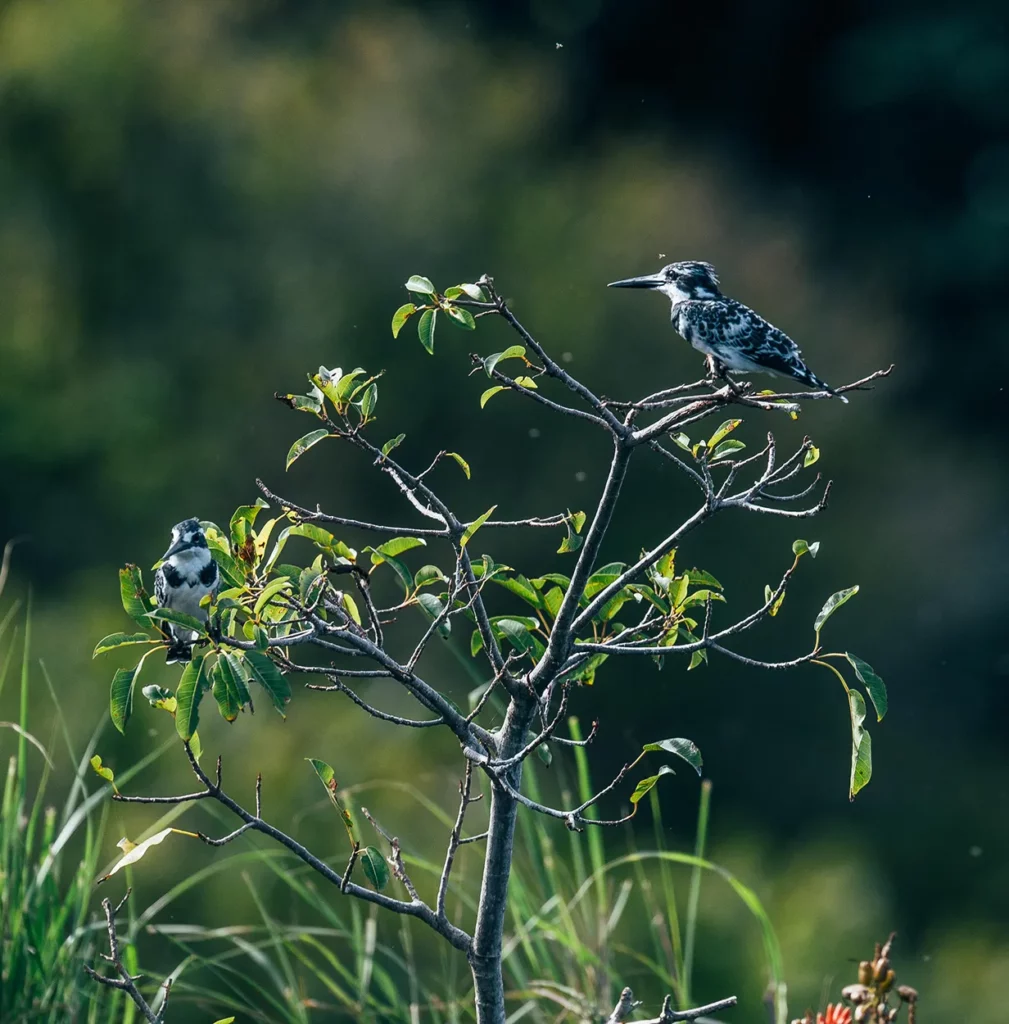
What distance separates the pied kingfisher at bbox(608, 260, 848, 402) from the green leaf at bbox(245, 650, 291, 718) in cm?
107

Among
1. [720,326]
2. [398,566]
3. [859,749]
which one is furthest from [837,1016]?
[720,326]

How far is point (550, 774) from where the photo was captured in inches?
191

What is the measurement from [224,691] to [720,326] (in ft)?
3.91

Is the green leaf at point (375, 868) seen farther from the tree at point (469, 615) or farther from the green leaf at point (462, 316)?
the green leaf at point (462, 316)

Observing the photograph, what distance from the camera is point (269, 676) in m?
1.09

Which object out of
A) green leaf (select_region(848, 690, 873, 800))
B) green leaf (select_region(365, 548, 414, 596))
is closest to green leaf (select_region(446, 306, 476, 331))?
green leaf (select_region(365, 548, 414, 596))

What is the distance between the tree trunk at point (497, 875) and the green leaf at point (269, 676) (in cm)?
30

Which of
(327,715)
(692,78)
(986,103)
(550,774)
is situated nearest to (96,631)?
(327,715)

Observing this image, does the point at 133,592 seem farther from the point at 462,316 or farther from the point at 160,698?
the point at 462,316

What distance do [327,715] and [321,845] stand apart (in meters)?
0.67

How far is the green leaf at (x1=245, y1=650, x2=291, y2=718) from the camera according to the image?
109 cm

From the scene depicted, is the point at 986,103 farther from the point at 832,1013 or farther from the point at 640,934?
the point at 832,1013

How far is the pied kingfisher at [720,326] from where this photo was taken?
2082mm

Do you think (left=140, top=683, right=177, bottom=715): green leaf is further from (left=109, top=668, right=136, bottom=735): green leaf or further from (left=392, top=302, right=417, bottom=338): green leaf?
(left=392, top=302, right=417, bottom=338): green leaf
